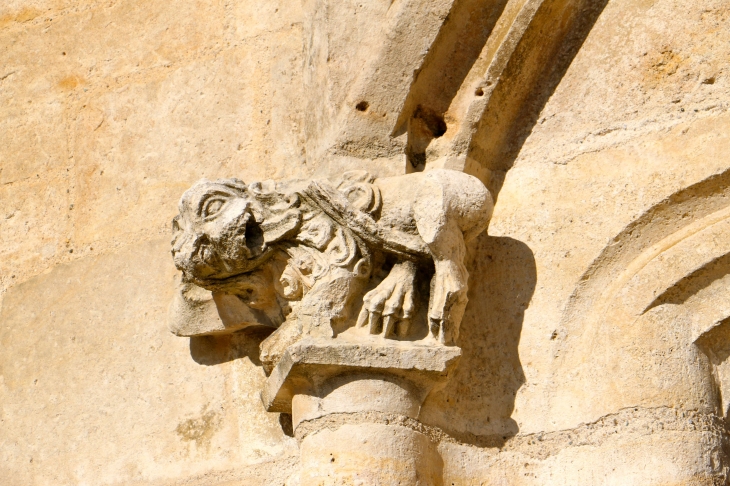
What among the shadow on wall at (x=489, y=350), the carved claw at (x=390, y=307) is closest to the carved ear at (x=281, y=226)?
the carved claw at (x=390, y=307)

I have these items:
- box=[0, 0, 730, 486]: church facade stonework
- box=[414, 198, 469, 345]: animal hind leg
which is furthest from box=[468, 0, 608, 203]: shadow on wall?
box=[414, 198, 469, 345]: animal hind leg

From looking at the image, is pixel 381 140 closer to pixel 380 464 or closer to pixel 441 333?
pixel 441 333

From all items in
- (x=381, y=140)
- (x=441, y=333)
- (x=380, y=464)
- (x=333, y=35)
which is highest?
(x=333, y=35)

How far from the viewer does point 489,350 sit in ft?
7.67

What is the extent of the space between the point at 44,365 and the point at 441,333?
1106 mm

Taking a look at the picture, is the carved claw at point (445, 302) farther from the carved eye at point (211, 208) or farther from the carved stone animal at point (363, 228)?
the carved eye at point (211, 208)

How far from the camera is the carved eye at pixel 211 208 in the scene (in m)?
2.26

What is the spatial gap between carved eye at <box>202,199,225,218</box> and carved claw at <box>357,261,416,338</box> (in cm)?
33

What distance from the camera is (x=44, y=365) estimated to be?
9.17 feet

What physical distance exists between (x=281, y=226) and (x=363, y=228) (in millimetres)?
169

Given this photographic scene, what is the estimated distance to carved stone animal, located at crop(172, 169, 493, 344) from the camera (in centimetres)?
218

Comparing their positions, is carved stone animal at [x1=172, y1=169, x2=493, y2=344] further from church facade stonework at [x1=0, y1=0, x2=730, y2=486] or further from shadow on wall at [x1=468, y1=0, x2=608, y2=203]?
shadow on wall at [x1=468, y1=0, x2=608, y2=203]

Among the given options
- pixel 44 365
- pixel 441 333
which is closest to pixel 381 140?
pixel 441 333

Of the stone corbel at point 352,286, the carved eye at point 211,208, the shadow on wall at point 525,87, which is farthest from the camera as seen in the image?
the shadow on wall at point 525,87
